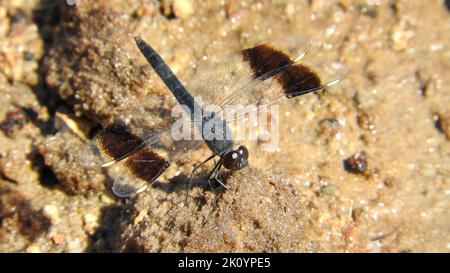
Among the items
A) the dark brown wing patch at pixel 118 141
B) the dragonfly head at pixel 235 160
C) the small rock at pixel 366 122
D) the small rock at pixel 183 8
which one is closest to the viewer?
the dragonfly head at pixel 235 160

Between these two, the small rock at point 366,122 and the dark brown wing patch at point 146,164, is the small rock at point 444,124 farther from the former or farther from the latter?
the dark brown wing patch at point 146,164

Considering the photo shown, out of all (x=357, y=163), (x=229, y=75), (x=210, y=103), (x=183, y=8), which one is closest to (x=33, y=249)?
(x=210, y=103)

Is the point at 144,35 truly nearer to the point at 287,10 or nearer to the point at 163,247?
the point at 287,10

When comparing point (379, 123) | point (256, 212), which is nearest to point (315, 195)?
point (256, 212)

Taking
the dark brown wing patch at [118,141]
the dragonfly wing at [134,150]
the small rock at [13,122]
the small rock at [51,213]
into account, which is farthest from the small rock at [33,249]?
the small rock at [13,122]

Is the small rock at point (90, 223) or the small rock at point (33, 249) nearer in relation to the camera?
the small rock at point (33, 249)

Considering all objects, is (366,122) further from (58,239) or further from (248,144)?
(58,239)

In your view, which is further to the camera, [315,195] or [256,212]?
[315,195]
